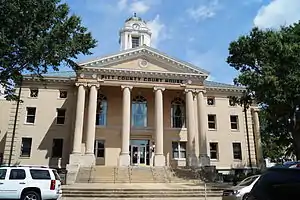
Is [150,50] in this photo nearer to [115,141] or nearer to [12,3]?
[115,141]

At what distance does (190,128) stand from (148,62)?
8.57 meters

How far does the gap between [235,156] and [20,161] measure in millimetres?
24008

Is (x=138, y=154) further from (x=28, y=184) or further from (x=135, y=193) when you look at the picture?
(x=28, y=184)

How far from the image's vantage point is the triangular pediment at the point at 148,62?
102 feet

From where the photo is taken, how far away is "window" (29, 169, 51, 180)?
13.0 metres

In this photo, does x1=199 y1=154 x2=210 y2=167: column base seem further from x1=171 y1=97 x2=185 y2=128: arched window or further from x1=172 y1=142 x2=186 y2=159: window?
x1=171 y1=97 x2=185 y2=128: arched window

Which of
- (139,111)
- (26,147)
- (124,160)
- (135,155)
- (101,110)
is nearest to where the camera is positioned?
(124,160)

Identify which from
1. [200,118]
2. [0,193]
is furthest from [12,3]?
[200,118]

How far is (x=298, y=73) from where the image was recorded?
68.2 ft

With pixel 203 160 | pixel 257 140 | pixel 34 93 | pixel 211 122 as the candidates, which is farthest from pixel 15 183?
pixel 257 140

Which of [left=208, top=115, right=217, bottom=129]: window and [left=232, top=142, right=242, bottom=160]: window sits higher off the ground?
[left=208, top=115, right=217, bottom=129]: window

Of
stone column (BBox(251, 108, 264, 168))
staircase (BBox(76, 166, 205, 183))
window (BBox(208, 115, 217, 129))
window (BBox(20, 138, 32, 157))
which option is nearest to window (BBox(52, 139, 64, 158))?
window (BBox(20, 138, 32, 157))

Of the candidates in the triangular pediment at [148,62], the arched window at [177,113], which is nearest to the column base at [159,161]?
the arched window at [177,113]

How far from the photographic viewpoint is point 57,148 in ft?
101
